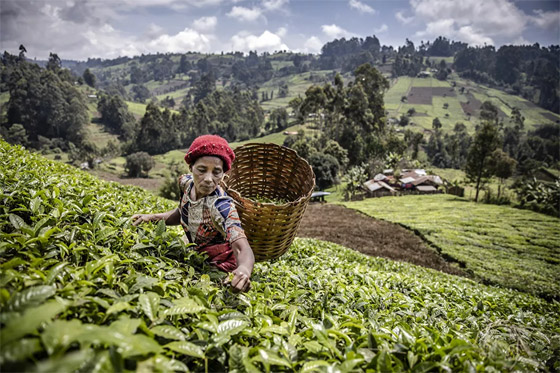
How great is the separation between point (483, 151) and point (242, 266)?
35.8 meters

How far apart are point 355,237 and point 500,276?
707 centimetres

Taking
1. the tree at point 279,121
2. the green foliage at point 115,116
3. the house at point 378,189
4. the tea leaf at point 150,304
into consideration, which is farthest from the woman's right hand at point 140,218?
the green foliage at point 115,116

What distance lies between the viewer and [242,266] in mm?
2066

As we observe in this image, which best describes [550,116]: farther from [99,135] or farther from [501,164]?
[99,135]

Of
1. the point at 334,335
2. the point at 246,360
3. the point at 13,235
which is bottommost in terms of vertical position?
the point at 334,335

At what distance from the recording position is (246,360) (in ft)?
3.97

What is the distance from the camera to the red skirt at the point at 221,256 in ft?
8.41

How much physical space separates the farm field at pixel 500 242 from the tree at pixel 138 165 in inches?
1999

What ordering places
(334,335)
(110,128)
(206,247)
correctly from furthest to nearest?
(110,128), (206,247), (334,335)

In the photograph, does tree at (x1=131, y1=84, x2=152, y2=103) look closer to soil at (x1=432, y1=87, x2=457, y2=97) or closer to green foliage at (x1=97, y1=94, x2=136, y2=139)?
green foliage at (x1=97, y1=94, x2=136, y2=139)

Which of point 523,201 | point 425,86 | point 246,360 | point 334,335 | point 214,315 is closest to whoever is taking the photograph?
point 246,360

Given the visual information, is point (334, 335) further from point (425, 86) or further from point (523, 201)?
point (425, 86)

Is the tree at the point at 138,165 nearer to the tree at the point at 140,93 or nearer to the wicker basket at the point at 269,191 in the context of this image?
the wicker basket at the point at 269,191

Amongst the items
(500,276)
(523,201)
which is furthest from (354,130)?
(500,276)
